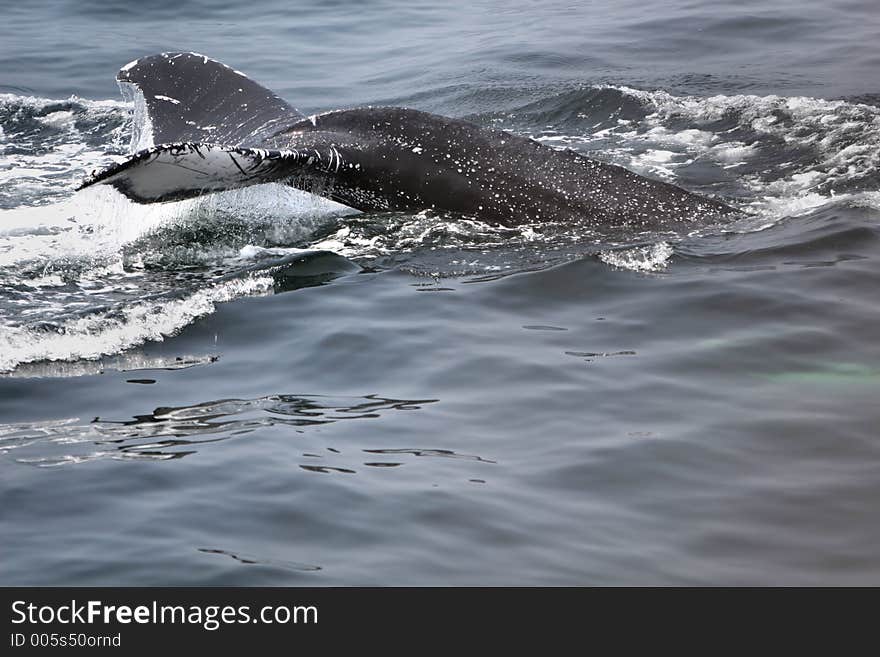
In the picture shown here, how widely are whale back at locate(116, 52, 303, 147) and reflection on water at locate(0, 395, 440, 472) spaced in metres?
3.81

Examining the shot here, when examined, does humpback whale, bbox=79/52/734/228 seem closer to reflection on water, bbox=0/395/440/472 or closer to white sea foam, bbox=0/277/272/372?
white sea foam, bbox=0/277/272/372

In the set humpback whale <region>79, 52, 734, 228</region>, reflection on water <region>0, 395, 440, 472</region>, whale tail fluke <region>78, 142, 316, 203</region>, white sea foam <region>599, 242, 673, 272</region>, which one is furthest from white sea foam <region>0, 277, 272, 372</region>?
white sea foam <region>599, 242, 673, 272</region>

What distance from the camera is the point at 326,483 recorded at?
16.3 feet

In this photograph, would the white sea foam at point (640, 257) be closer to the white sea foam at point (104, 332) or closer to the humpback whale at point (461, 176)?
the humpback whale at point (461, 176)

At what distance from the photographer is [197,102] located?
9727mm

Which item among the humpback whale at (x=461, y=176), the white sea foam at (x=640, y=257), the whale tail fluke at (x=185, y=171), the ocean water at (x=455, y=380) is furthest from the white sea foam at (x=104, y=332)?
the white sea foam at (x=640, y=257)

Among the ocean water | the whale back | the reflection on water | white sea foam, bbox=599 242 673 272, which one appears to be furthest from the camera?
the whale back

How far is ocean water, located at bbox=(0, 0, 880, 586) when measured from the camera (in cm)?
443

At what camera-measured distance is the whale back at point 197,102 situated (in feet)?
30.9

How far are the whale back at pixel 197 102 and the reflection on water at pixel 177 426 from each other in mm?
3814

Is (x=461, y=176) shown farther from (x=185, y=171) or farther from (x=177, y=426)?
(x=177, y=426)
